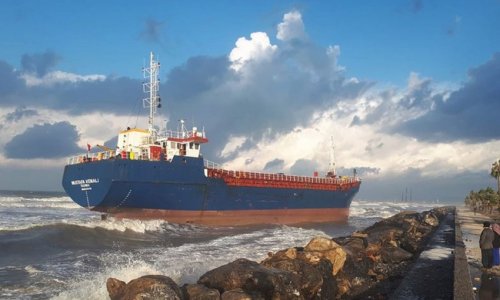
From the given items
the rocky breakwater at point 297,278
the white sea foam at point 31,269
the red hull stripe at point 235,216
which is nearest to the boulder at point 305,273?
the rocky breakwater at point 297,278

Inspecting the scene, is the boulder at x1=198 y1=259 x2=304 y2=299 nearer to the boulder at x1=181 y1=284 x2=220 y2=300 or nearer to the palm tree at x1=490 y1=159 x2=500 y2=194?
the boulder at x1=181 y1=284 x2=220 y2=300

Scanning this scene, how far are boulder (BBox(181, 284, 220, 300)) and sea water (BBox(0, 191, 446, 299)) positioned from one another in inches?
87.7

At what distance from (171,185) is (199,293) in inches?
811

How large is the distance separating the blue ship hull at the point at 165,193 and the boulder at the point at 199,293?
63.1 feet

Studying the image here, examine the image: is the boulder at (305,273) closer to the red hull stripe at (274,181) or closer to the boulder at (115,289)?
the boulder at (115,289)

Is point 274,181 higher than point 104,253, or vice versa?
point 274,181

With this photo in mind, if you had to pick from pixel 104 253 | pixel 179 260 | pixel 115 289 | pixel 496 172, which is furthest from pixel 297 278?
pixel 496 172

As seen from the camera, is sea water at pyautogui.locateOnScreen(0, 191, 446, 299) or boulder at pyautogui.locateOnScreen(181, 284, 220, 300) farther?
sea water at pyautogui.locateOnScreen(0, 191, 446, 299)

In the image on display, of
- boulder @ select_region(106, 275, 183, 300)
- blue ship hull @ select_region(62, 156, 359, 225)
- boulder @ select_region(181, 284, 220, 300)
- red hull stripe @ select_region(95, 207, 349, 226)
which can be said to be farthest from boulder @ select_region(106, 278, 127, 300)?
red hull stripe @ select_region(95, 207, 349, 226)

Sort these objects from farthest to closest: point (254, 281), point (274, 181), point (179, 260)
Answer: point (274, 181)
point (179, 260)
point (254, 281)

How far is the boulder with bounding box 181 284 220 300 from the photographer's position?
7344mm

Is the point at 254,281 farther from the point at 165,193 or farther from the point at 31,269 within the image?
the point at 165,193

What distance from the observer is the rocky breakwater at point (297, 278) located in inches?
288

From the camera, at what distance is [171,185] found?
90.5 feet
